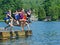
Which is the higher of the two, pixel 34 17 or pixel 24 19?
pixel 24 19

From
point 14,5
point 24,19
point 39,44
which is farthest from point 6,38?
→ point 14,5

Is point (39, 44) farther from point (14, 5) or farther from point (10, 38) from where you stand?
point (14, 5)

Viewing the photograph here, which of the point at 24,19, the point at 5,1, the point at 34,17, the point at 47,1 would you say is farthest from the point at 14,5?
the point at 24,19

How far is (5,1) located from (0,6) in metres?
3.71

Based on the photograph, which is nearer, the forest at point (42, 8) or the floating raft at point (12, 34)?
the floating raft at point (12, 34)

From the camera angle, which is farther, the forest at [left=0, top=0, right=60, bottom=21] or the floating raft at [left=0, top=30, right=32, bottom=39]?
the forest at [left=0, top=0, right=60, bottom=21]

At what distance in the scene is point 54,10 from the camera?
167125 millimetres

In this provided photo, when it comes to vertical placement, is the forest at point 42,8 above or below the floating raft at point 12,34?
below

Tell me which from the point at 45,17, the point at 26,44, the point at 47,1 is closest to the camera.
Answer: the point at 26,44

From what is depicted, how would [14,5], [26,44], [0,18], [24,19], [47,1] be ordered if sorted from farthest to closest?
[47,1] → [14,5] → [0,18] → [24,19] → [26,44]

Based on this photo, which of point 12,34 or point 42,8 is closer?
point 12,34

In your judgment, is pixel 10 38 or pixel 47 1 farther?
pixel 47 1

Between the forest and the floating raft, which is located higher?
the floating raft

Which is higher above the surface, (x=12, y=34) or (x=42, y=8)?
(x=12, y=34)
